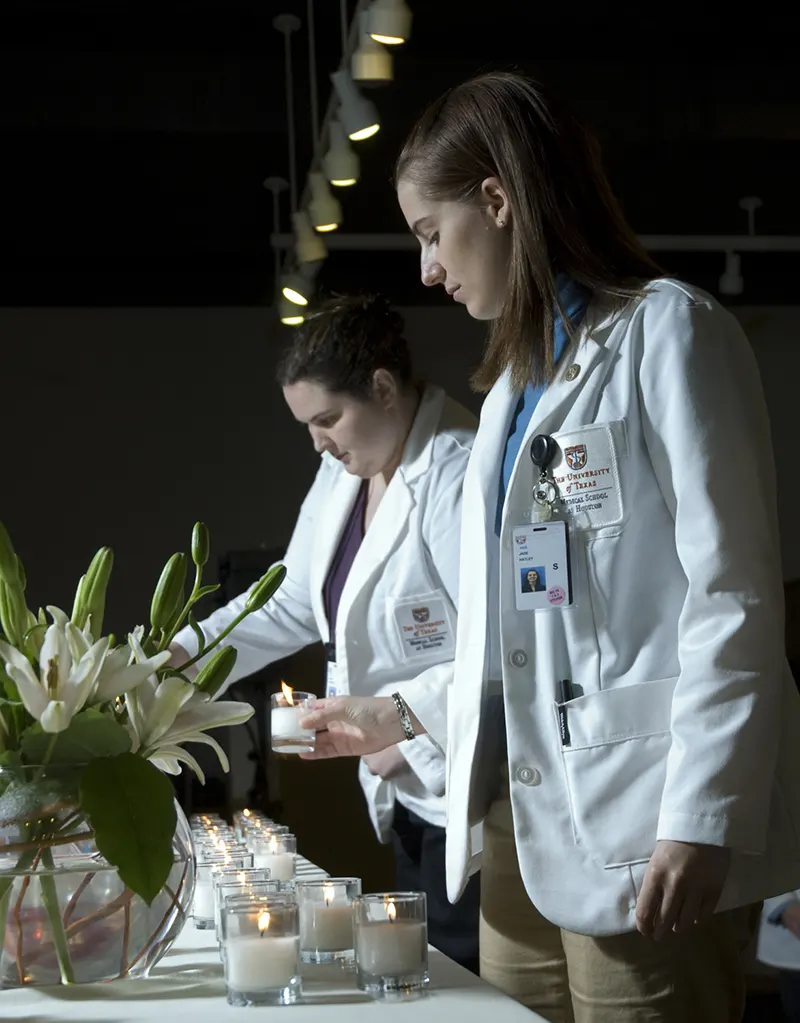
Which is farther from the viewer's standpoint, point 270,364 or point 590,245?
point 270,364

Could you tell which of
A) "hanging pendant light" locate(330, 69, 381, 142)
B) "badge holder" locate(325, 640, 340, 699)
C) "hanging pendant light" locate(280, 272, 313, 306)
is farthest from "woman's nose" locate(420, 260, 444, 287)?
"hanging pendant light" locate(280, 272, 313, 306)

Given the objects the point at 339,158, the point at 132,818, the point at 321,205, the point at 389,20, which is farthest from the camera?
the point at 321,205

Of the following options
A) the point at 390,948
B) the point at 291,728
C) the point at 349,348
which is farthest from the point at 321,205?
the point at 390,948

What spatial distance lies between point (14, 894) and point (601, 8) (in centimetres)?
519

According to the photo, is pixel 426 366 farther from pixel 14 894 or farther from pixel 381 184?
pixel 14 894

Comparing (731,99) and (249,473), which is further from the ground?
(731,99)

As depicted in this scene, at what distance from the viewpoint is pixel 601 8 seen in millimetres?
5633

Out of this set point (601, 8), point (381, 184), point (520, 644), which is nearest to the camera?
point (520, 644)

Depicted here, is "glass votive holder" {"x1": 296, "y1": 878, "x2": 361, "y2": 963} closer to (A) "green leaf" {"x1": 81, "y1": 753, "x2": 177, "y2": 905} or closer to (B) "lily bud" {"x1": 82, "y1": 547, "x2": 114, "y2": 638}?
(A) "green leaf" {"x1": 81, "y1": 753, "x2": 177, "y2": 905}

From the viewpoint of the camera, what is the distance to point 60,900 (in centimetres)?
119

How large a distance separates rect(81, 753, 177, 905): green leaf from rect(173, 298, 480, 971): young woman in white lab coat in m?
1.21

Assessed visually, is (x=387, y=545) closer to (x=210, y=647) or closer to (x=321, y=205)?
(x=210, y=647)

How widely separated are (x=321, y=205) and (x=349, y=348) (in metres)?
2.46

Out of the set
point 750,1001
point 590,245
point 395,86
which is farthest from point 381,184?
point 590,245
